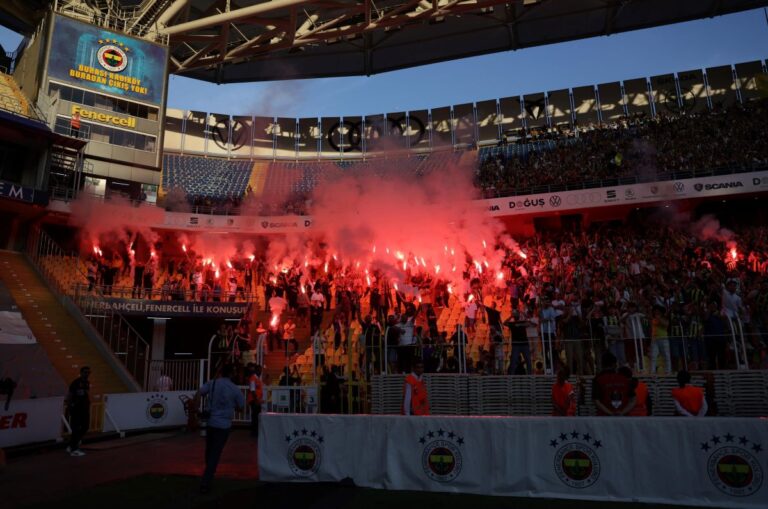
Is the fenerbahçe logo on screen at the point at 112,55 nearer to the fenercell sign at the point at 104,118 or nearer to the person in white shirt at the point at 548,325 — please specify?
the fenercell sign at the point at 104,118

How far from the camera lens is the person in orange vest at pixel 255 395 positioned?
12.0 meters

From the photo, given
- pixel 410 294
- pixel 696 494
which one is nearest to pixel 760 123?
pixel 410 294

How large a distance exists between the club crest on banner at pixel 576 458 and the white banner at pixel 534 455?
1 centimetres

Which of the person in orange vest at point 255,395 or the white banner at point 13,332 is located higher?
the white banner at point 13,332

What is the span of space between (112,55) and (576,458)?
88.7ft

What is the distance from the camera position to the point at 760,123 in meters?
25.4

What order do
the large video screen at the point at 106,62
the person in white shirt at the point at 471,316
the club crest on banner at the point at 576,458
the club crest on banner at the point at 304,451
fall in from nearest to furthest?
the club crest on banner at the point at 576,458 → the club crest on banner at the point at 304,451 → the person in white shirt at the point at 471,316 → the large video screen at the point at 106,62

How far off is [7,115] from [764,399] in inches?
964

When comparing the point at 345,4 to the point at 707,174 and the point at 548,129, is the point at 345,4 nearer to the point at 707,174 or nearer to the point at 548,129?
the point at 548,129

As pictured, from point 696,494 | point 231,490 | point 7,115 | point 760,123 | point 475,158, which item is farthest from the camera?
point 475,158

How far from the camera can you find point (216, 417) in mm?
6863

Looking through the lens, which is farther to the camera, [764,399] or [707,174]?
[707,174]

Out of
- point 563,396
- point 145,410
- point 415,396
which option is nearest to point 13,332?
point 145,410

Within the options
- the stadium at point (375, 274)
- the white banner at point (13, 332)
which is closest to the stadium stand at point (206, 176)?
the stadium at point (375, 274)
